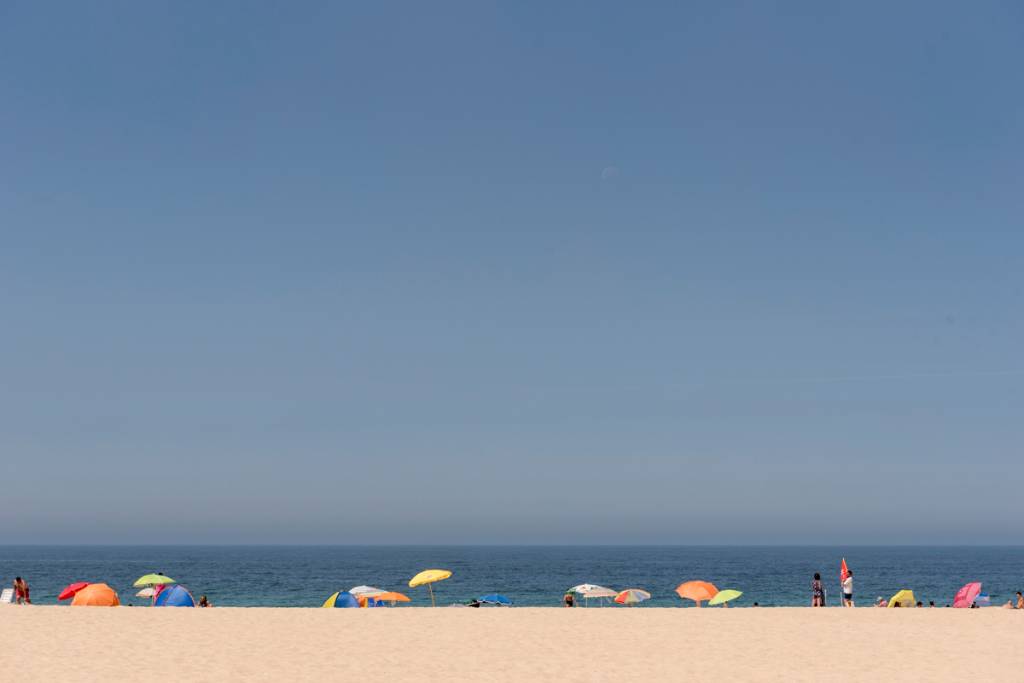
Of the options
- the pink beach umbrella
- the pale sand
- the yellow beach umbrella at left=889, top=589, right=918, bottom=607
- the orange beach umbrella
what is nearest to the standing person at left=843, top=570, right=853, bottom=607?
the pale sand

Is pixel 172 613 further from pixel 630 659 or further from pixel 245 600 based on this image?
pixel 245 600

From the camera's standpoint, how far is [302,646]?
2091 centimetres

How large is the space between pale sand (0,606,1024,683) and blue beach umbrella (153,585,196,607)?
2809mm

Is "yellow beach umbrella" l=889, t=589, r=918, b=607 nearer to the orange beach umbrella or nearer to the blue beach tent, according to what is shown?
the orange beach umbrella

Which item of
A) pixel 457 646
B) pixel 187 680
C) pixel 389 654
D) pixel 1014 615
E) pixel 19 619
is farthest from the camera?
pixel 1014 615

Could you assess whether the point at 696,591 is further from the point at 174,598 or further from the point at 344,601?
the point at 174,598

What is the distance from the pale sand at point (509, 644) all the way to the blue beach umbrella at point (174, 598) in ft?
9.22

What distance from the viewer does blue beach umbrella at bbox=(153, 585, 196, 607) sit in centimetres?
3169

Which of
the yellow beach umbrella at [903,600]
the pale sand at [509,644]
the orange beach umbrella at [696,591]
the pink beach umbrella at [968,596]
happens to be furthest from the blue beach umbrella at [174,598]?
the pink beach umbrella at [968,596]

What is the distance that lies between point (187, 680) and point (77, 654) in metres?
4.43

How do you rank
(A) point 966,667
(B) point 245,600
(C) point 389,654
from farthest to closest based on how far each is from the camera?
1. (B) point 245,600
2. (C) point 389,654
3. (A) point 966,667

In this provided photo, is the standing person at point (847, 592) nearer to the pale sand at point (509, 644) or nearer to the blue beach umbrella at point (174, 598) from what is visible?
the pale sand at point (509, 644)

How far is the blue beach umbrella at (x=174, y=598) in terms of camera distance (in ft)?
104

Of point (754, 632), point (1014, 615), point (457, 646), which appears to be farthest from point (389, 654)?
point (1014, 615)
